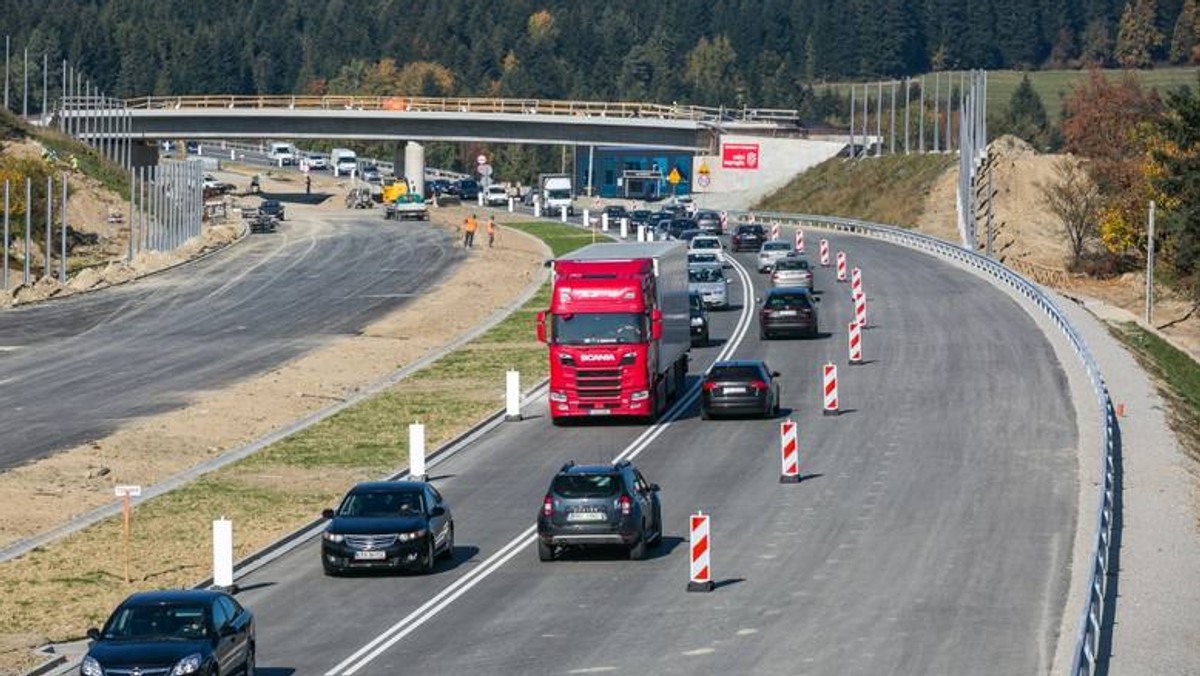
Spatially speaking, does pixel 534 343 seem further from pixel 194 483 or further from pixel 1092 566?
pixel 1092 566

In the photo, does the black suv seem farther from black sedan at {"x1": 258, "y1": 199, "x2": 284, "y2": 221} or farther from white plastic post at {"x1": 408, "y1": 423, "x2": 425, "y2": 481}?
black sedan at {"x1": 258, "y1": 199, "x2": 284, "y2": 221}

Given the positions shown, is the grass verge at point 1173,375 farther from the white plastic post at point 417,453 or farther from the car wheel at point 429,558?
the car wheel at point 429,558

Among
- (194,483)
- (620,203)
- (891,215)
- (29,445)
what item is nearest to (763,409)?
(194,483)

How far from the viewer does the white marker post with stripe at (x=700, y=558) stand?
112 feet

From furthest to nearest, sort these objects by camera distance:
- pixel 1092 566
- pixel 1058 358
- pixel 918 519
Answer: pixel 1058 358 < pixel 918 519 < pixel 1092 566

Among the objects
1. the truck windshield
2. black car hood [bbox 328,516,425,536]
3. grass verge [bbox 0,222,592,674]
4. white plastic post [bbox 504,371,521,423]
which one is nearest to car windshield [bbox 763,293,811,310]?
grass verge [bbox 0,222,592,674]

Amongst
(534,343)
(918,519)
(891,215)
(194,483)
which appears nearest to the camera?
(918,519)

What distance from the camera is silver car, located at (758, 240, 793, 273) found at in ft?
321

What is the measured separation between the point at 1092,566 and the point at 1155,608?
2179mm

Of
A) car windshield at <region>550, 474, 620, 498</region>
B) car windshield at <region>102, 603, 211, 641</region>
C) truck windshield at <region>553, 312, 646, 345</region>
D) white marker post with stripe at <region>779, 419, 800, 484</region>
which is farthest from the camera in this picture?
truck windshield at <region>553, 312, 646, 345</region>

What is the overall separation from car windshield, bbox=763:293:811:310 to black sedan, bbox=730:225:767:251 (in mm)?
41066

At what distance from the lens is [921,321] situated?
7600 centimetres

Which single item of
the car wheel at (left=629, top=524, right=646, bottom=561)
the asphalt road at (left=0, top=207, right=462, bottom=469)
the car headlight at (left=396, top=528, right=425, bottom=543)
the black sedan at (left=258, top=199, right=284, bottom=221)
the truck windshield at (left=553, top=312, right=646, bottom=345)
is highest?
the truck windshield at (left=553, top=312, right=646, bottom=345)

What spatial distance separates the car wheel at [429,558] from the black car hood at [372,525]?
11.9 inches
